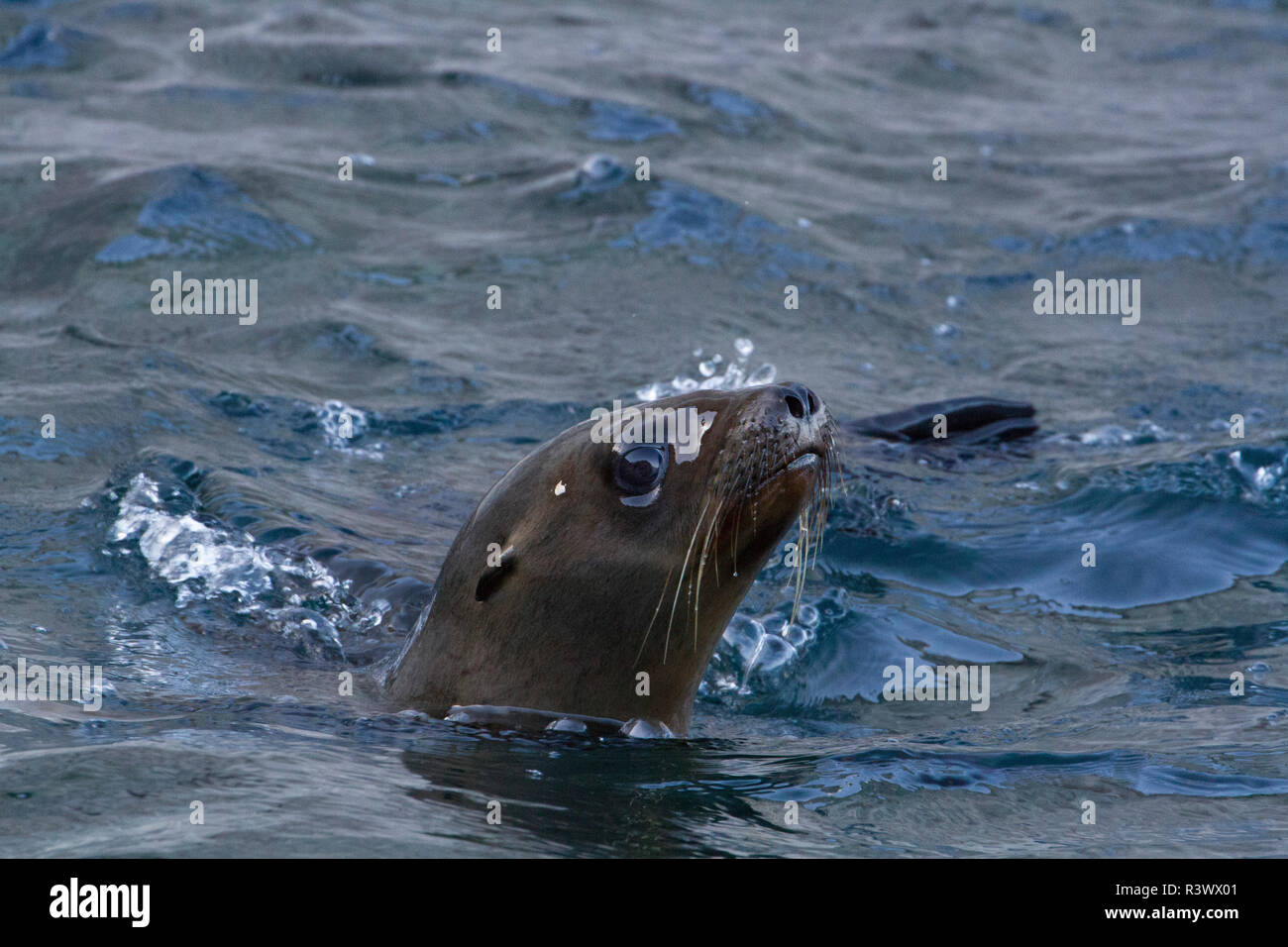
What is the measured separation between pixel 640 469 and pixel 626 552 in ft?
0.68

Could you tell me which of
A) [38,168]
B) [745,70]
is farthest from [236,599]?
[745,70]

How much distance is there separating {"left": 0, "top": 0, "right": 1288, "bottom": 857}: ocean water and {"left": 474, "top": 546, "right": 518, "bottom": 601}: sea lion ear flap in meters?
0.35

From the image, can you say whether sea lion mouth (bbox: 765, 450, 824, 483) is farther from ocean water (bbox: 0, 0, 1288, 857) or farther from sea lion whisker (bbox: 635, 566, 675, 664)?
ocean water (bbox: 0, 0, 1288, 857)

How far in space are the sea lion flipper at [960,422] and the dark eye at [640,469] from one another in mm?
3145

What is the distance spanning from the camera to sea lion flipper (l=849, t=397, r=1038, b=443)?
6895 mm

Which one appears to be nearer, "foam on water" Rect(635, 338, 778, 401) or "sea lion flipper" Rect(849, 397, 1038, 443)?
"sea lion flipper" Rect(849, 397, 1038, 443)

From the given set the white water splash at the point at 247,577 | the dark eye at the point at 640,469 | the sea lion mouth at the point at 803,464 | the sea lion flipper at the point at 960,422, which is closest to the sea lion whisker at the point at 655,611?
the dark eye at the point at 640,469

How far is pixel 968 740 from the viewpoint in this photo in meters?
4.21

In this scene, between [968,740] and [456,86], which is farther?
[456,86]

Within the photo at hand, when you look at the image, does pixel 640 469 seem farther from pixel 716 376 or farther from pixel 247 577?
pixel 716 376

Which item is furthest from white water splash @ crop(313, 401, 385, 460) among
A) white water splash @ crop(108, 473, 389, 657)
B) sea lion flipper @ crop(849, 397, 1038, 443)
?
sea lion flipper @ crop(849, 397, 1038, 443)

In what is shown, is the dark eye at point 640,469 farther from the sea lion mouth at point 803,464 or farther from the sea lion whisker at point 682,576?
the sea lion mouth at point 803,464
